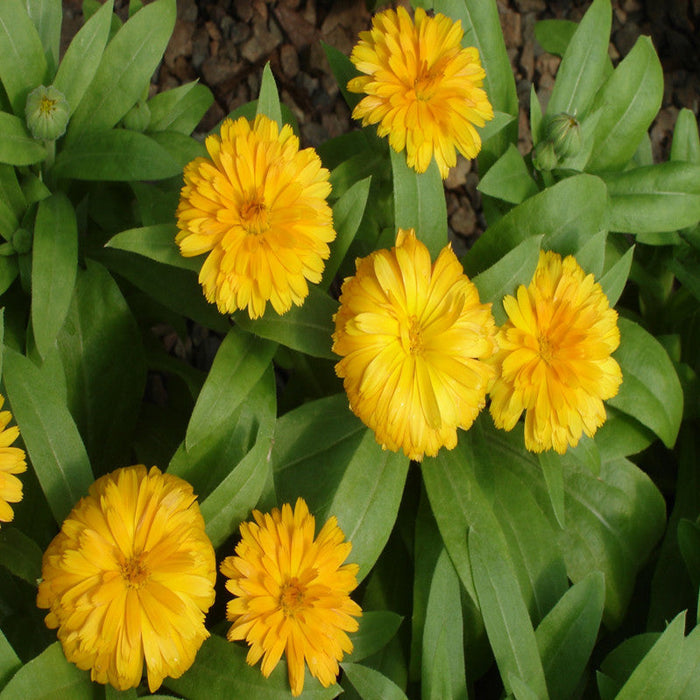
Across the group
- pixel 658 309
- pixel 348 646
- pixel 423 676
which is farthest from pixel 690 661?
pixel 658 309

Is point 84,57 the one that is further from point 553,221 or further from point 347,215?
point 553,221

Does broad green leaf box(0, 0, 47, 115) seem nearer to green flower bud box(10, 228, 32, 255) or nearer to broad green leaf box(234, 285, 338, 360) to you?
green flower bud box(10, 228, 32, 255)

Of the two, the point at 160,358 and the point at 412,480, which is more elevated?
the point at 160,358

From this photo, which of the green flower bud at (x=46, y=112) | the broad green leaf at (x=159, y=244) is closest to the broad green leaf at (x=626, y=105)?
the broad green leaf at (x=159, y=244)

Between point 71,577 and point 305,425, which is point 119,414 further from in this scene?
point 71,577

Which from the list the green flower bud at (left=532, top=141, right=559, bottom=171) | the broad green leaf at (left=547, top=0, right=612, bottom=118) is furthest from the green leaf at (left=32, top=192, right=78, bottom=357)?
the broad green leaf at (left=547, top=0, right=612, bottom=118)

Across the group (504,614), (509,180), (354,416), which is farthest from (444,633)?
(509,180)
